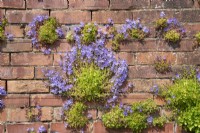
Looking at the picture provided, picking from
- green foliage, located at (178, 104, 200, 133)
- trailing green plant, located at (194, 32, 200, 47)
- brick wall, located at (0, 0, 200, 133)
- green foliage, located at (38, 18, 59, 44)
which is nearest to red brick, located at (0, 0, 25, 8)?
brick wall, located at (0, 0, 200, 133)

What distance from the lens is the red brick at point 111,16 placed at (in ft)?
8.74

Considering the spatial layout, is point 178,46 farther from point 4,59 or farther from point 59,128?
point 4,59

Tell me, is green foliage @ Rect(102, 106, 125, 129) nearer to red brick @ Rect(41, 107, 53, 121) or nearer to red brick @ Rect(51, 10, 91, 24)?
red brick @ Rect(41, 107, 53, 121)

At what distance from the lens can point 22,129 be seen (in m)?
2.66

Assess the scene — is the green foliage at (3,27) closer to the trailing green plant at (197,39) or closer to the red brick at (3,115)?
the red brick at (3,115)

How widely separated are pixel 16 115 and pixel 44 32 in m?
0.66

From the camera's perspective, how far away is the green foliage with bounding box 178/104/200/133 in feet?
8.54

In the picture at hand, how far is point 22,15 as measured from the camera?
8.65 feet

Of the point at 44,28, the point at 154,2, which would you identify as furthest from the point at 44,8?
the point at 154,2

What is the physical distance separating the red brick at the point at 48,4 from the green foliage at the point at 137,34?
54cm

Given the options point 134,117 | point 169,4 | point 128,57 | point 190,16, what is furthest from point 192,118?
point 169,4

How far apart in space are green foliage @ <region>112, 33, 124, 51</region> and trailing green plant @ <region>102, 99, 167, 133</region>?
0.45 m

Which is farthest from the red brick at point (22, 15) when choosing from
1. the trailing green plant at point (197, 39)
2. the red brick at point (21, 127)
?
the trailing green plant at point (197, 39)

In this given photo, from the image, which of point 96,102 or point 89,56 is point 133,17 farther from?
point 96,102
